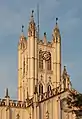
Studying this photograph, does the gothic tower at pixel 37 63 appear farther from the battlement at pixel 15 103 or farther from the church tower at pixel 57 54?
the battlement at pixel 15 103

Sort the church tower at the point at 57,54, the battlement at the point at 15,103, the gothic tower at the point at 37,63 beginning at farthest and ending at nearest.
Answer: the church tower at the point at 57,54, the gothic tower at the point at 37,63, the battlement at the point at 15,103

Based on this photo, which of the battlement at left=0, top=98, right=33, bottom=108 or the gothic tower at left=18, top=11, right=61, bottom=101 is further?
the gothic tower at left=18, top=11, right=61, bottom=101

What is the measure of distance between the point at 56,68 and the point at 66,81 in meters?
16.9

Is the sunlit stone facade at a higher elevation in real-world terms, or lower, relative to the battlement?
higher

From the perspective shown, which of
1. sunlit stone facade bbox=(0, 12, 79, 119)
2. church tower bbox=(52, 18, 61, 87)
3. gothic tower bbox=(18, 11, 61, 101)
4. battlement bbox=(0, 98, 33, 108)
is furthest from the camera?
church tower bbox=(52, 18, 61, 87)

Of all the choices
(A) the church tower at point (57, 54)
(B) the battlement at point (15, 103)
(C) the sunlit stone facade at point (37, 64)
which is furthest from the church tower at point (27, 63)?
(B) the battlement at point (15, 103)

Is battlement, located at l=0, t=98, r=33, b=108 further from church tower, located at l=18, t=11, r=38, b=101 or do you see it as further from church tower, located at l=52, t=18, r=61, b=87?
church tower, located at l=52, t=18, r=61, b=87

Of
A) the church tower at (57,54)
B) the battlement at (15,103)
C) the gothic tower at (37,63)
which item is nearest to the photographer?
the battlement at (15,103)

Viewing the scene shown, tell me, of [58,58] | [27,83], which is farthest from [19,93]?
[58,58]

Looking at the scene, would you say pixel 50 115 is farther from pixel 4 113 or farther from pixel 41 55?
pixel 41 55

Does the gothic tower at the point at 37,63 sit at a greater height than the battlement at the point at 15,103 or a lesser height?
greater

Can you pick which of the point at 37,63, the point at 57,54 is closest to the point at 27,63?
the point at 37,63

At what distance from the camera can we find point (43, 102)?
57156 millimetres

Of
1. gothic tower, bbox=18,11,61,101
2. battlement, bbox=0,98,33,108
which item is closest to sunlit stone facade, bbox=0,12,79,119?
gothic tower, bbox=18,11,61,101
